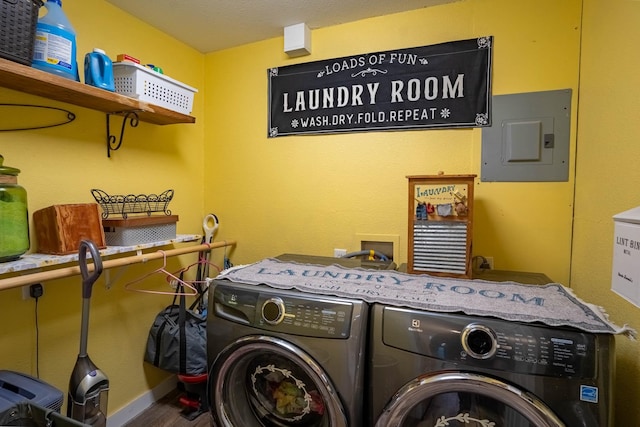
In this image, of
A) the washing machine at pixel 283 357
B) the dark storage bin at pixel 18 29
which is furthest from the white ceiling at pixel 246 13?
the washing machine at pixel 283 357

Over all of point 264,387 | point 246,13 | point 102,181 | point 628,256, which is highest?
point 246,13

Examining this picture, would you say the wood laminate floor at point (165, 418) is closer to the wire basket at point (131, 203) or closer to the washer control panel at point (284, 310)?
the washer control panel at point (284, 310)

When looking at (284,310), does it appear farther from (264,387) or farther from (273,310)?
(264,387)

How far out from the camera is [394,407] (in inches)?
37.4

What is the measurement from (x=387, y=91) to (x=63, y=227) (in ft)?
5.50

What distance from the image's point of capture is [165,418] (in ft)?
5.94

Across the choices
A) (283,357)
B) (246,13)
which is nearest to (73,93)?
(246,13)

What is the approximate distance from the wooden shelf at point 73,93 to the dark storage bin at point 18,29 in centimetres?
3

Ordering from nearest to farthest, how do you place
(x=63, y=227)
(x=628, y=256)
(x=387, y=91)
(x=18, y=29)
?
1. (x=628, y=256)
2. (x=18, y=29)
3. (x=63, y=227)
4. (x=387, y=91)

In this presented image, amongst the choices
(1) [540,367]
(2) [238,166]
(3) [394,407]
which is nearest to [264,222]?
(2) [238,166]

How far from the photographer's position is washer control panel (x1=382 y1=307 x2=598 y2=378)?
2.68 ft

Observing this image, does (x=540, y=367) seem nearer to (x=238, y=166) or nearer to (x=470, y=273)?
(x=470, y=273)

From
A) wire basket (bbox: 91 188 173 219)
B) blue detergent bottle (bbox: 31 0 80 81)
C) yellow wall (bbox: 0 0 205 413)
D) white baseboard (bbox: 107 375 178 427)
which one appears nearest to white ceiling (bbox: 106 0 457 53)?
yellow wall (bbox: 0 0 205 413)

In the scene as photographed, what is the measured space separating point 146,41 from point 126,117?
1.60 feet
